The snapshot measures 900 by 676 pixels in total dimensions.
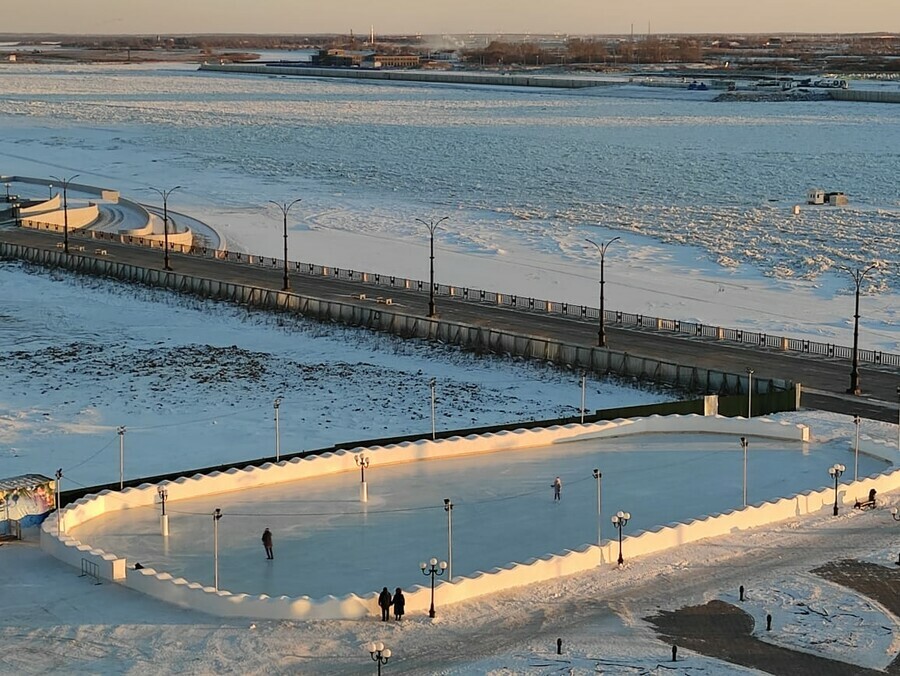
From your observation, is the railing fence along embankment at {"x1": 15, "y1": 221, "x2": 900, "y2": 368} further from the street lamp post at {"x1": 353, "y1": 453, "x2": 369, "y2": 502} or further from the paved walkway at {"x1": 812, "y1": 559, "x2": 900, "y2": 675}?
the paved walkway at {"x1": 812, "y1": 559, "x2": 900, "y2": 675}

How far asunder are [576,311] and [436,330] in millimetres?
6571

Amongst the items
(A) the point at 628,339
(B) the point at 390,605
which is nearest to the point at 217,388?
(A) the point at 628,339

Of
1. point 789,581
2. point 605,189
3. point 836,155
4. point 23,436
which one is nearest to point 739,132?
point 836,155

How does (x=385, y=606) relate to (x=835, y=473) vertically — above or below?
below

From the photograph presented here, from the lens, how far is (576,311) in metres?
66.4

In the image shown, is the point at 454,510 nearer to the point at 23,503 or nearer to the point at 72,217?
the point at 23,503

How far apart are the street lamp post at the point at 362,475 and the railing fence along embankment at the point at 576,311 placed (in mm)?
22592

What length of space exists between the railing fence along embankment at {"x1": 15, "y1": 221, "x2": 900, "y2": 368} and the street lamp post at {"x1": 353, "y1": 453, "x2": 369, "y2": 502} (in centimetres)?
2259

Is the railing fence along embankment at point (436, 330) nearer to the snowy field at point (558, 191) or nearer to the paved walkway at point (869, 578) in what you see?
the snowy field at point (558, 191)

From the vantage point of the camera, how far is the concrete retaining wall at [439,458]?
30438mm

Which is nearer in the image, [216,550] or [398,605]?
[398,605]

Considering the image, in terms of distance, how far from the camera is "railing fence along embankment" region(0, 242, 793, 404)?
53938 millimetres

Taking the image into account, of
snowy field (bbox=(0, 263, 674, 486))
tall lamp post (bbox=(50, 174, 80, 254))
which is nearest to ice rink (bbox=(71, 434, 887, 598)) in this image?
snowy field (bbox=(0, 263, 674, 486))

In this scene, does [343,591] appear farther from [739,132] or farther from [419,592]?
[739,132]
